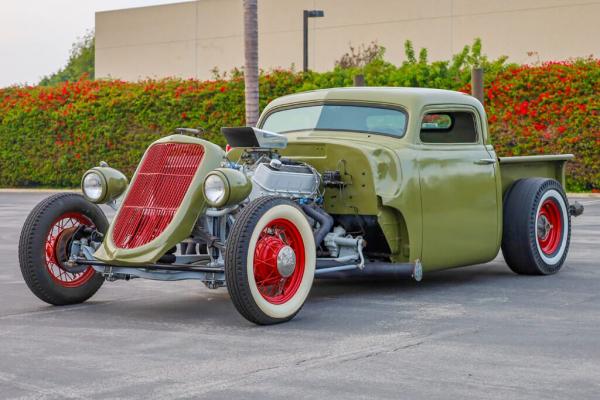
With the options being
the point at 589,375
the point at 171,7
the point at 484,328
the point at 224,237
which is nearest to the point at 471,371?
the point at 589,375

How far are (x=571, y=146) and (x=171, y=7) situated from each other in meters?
27.4

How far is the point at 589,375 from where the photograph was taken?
563cm

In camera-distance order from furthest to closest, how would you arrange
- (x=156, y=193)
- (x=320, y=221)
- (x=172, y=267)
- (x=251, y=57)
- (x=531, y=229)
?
(x=251, y=57) < (x=531, y=229) < (x=320, y=221) < (x=156, y=193) < (x=172, y=267)

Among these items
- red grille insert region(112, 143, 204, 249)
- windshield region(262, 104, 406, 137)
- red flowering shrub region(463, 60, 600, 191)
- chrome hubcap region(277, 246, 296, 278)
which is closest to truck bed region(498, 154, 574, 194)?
windshield region(262, 104, 406, 137)

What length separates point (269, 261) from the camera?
24.3ft

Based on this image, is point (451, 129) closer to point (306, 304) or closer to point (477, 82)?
point (306, 304)

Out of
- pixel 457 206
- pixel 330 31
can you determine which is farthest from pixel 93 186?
pixel 330 31

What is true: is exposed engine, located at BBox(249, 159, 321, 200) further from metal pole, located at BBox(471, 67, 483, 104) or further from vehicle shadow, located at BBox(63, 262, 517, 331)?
metal pole, located at BBox(471, 67, 483, 104)

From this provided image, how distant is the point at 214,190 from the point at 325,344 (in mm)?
1549

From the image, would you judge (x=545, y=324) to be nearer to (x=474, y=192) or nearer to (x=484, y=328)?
(x=484, y=328)

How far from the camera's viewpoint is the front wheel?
7023 millimetres

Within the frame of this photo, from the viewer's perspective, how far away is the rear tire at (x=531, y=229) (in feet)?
31.9

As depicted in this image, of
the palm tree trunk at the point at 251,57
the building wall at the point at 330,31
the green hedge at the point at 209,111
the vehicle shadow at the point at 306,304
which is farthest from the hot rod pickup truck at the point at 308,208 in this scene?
the building wall at the point at 330,31

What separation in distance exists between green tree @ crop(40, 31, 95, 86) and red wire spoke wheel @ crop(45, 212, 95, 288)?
73.2 meters
